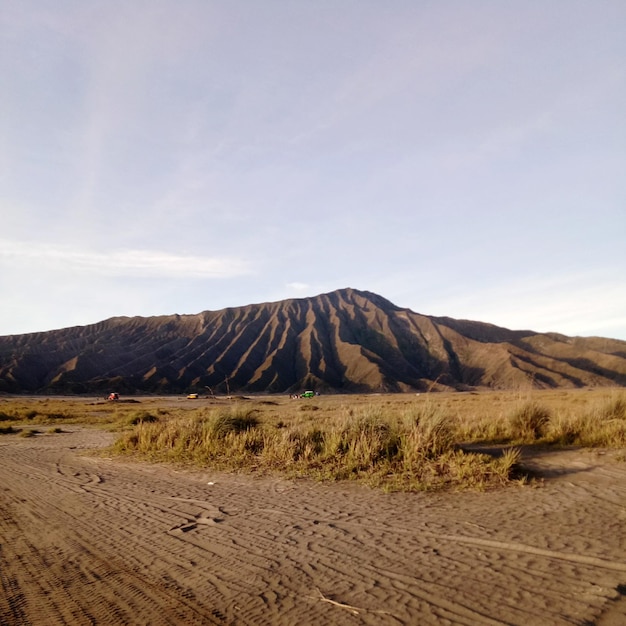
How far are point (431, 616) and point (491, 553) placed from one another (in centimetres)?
153

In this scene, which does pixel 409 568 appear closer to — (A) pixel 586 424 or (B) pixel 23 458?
(A) pixel 586 424

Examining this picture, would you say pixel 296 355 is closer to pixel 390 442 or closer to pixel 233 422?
pixel 233 422

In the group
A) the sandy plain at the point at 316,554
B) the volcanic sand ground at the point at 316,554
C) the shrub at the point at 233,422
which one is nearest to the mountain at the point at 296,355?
the shrub at the point at 233,422

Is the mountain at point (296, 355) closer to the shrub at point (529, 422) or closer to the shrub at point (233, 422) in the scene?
the shrub at point (529, 422)

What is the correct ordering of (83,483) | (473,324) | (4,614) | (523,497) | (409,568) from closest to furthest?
(4,614), (409,568), (523,497), (83,483), (473,324)

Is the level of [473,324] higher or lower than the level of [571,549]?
higher

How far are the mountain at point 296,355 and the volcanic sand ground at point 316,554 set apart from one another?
91.6 m

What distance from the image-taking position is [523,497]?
6824mm

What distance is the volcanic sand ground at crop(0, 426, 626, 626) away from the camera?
3699 millimetres

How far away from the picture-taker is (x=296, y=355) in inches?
4948

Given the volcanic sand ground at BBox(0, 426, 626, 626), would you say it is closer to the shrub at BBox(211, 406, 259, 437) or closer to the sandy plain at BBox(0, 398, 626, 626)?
the sandy plain at BBox(0, 398, 626, 626)

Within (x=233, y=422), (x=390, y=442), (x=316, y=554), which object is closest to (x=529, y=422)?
(x=390, y=442)

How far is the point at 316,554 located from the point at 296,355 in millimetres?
121150

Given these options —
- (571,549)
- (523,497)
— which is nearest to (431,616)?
(571,549)
